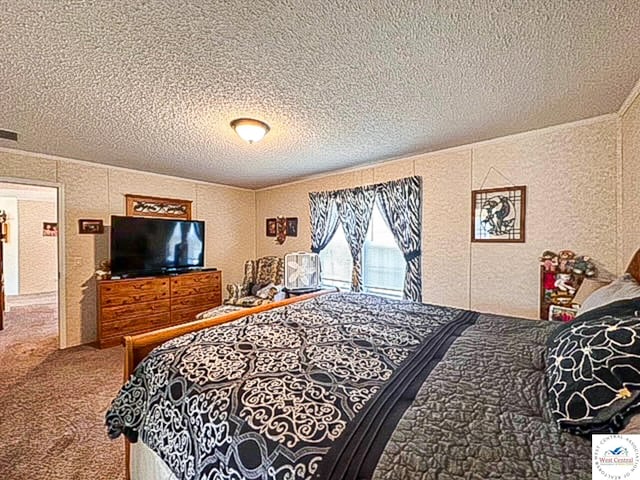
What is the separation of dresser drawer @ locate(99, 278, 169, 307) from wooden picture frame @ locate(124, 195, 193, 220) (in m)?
1.10

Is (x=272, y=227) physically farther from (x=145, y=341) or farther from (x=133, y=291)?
(x=145, y=341)

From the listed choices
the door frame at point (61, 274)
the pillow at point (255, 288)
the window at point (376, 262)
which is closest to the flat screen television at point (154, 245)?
the door frame at point (61, 274)

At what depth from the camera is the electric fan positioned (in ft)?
15.2

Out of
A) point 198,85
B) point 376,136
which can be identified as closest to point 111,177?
point 198,85

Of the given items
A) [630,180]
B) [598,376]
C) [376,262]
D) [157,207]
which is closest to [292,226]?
[376,262]

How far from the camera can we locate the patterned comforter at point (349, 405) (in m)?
0.84

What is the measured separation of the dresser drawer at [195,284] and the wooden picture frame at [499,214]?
3964 mm

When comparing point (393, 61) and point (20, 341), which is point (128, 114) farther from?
point (20, 341)

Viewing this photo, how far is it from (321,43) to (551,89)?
1787 millimetres

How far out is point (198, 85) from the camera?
2277 mm

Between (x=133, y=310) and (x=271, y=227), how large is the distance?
265 centimetres

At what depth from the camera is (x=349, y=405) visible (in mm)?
1063

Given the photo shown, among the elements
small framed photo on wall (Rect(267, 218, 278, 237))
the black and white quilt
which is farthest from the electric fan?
the black and white quilt

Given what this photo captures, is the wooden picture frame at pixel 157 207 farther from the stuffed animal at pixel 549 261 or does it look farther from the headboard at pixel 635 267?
the headboard at pixel 635 267
